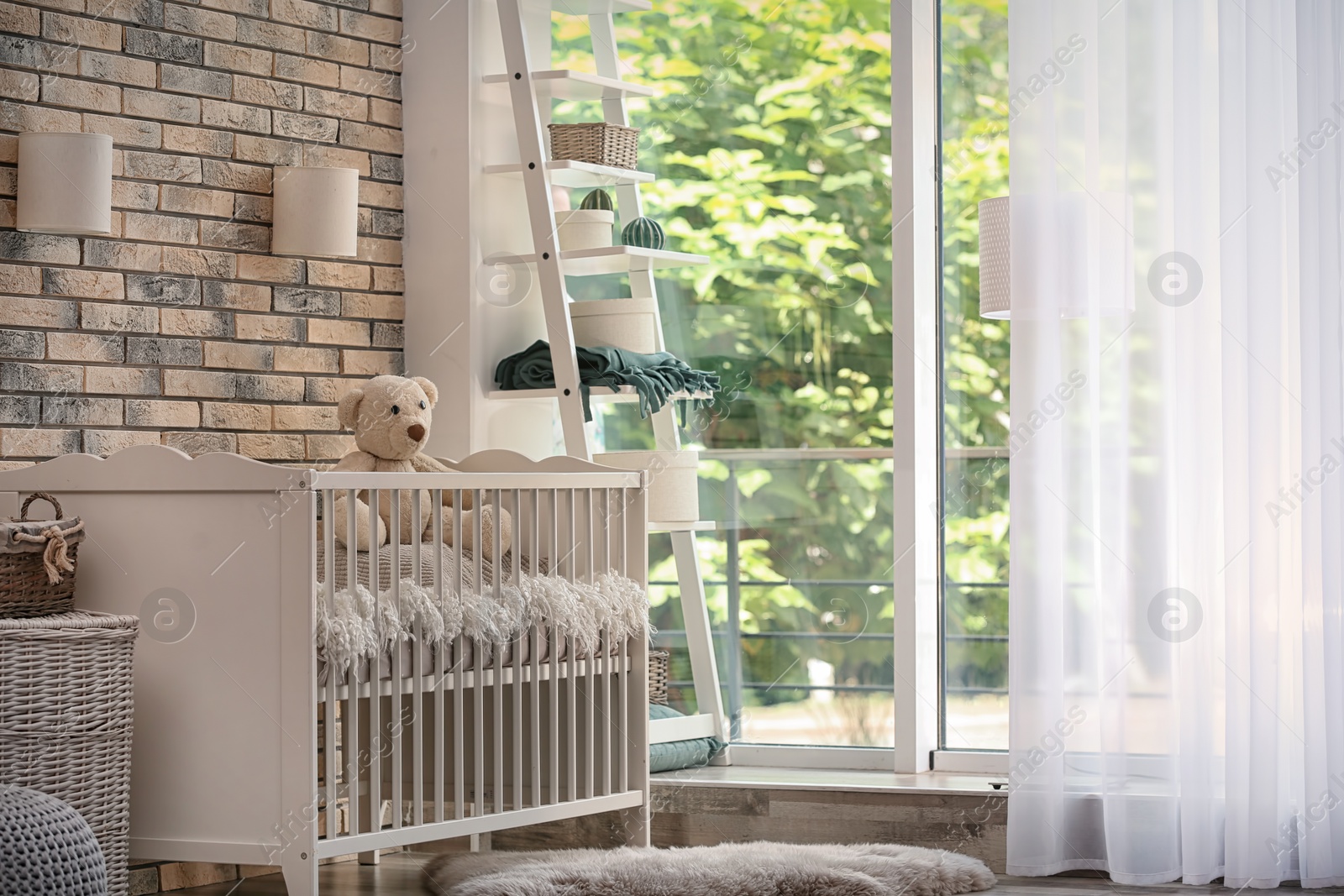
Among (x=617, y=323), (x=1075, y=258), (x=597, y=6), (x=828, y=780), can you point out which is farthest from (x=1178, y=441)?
(x=597, y=6)

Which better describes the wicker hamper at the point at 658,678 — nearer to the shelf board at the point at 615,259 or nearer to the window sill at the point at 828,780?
the window sill at the point at 828,780

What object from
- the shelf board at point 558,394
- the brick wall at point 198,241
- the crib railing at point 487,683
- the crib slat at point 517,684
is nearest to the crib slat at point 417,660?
the crib railing at point 487,683

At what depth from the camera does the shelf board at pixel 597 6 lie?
3574 mm

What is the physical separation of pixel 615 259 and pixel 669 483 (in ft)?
1.77

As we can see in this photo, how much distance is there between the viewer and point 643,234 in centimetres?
347

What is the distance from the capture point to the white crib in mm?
→ 2348

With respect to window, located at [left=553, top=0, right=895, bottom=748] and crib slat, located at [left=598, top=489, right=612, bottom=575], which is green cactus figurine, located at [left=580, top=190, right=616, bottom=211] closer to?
window, located at [left=553, top=0, right=895, bottom=748]

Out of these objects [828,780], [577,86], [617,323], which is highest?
[577,86]

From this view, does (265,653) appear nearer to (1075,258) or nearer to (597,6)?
(1075,258)

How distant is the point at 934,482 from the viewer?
3.40 meters

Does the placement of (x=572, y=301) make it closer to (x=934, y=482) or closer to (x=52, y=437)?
Result: (x=934, y=482)

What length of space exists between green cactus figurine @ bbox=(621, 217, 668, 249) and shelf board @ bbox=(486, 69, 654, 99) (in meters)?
0.30

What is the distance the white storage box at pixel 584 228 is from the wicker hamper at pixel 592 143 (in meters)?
0.12

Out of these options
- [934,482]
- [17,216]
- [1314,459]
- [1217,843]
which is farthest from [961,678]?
[17,216]
